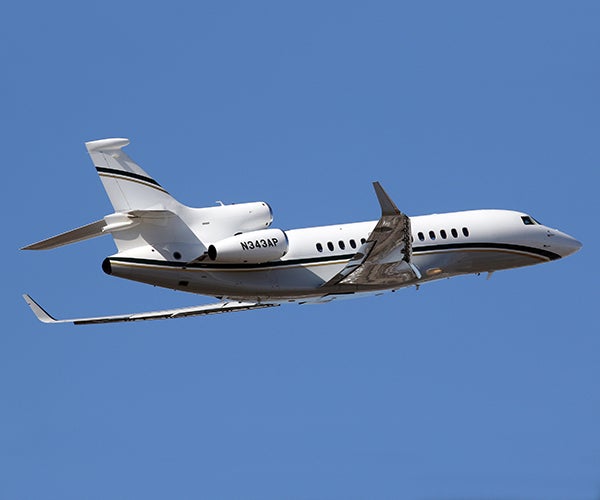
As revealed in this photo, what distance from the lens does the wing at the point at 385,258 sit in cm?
3847

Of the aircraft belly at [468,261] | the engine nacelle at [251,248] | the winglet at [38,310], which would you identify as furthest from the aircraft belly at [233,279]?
the winglet at [38,310]

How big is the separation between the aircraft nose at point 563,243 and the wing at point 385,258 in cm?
764

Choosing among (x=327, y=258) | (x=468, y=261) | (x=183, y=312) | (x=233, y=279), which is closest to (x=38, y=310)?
(x=183, y=312)

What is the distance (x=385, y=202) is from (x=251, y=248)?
442 cm

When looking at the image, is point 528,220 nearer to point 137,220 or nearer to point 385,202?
point 385,202

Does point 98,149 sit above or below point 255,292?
above

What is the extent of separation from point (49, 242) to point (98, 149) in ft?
10.3

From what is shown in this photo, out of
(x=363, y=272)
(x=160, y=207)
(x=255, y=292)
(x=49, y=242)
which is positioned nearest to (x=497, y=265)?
(x=363, y=272)

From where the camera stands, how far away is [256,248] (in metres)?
38.2

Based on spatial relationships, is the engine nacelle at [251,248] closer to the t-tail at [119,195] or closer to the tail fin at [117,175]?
the t-tail at [119,195]

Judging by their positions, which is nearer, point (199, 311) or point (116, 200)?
point (116, 200)

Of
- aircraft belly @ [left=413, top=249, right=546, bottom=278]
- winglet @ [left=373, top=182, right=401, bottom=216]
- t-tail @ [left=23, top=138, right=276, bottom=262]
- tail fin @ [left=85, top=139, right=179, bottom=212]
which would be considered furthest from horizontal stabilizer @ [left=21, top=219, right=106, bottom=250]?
aircraft belly @ [left=413, top=249, right=546, bottom=278]

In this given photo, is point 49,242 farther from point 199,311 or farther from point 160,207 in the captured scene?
point 199,311

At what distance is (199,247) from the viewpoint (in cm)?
3806
